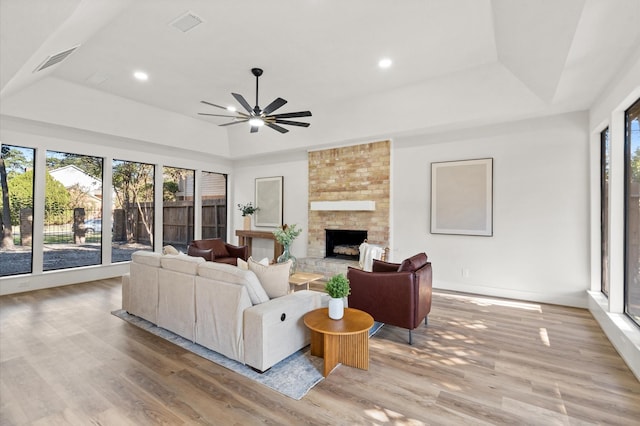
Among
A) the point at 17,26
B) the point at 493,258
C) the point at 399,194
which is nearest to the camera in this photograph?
the point at 17,26

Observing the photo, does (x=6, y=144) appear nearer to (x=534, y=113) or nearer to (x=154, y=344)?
(x=154, y=344)

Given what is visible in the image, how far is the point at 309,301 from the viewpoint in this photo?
10.3ft

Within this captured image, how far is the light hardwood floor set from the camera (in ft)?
6.92

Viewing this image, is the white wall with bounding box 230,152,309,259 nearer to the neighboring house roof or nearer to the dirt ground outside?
the dirt ground outside

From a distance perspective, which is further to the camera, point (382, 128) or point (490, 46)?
point (382, 128)

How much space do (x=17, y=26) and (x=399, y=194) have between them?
17.6ft

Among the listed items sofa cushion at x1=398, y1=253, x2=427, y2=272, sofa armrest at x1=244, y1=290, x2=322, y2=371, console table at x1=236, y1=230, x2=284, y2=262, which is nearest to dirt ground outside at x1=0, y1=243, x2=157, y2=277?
console table at x1=236, y1=230, x2=284, y2=262

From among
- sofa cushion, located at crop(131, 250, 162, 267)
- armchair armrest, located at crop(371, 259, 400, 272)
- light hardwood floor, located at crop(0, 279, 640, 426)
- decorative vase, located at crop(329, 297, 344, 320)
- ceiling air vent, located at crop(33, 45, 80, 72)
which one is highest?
ceiling air vent, located at crop(33, 45, 80, 72)

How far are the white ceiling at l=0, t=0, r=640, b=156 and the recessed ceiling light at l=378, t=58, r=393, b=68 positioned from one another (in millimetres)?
95

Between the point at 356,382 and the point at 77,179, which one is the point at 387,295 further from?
the point at 77,179

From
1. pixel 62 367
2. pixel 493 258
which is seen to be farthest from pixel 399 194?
pixel 62 367

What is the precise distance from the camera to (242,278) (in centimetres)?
279

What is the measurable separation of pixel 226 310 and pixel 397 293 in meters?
1.74

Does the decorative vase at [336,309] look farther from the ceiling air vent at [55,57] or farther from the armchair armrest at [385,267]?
the ceiling air vent at [55,57]
